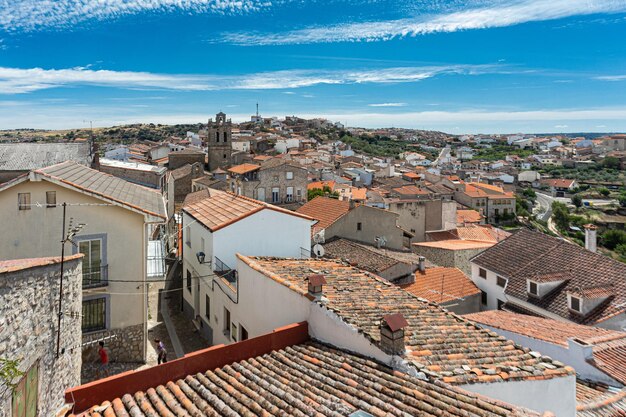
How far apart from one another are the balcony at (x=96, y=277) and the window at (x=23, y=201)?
7.72 feet

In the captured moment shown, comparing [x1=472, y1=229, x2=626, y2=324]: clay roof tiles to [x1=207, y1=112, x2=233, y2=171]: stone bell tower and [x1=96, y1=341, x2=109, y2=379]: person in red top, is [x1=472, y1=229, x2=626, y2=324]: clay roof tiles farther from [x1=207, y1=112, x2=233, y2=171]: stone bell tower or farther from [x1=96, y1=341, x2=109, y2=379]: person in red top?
[x1=207, y1=112, x2=233, y2=171]: stone bell tower

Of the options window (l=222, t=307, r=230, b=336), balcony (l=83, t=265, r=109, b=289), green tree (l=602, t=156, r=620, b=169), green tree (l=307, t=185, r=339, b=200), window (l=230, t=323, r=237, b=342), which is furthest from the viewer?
green tree (l=602, t=156, r=620, b=169)

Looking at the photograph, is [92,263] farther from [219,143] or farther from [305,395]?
[219,143]

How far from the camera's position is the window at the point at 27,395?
6.23 metres

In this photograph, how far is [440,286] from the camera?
2186cm

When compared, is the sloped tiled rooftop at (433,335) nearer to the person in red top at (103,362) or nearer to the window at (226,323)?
the window at (226,323)

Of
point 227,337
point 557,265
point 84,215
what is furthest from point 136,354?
point 557,265

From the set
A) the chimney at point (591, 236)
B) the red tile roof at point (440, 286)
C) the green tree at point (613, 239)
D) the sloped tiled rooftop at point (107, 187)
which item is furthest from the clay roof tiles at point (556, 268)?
the green tree at point (613, 239)

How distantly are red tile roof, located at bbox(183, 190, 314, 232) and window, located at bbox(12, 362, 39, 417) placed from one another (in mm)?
7265

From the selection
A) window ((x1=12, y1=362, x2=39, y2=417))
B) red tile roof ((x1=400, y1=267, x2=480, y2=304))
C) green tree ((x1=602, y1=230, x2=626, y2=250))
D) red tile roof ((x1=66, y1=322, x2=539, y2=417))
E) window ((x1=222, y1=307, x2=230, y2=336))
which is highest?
red tile roof ((x1=66, y1=322, x2=539, y2=417))

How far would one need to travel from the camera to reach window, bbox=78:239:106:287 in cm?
1280

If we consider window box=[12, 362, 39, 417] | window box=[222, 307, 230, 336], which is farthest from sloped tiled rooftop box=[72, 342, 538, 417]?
window box=[222, 307, 230, 336]

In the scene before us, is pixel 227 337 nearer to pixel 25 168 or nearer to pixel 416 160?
pixel 25 168

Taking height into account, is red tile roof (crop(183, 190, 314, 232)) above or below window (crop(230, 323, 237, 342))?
above
